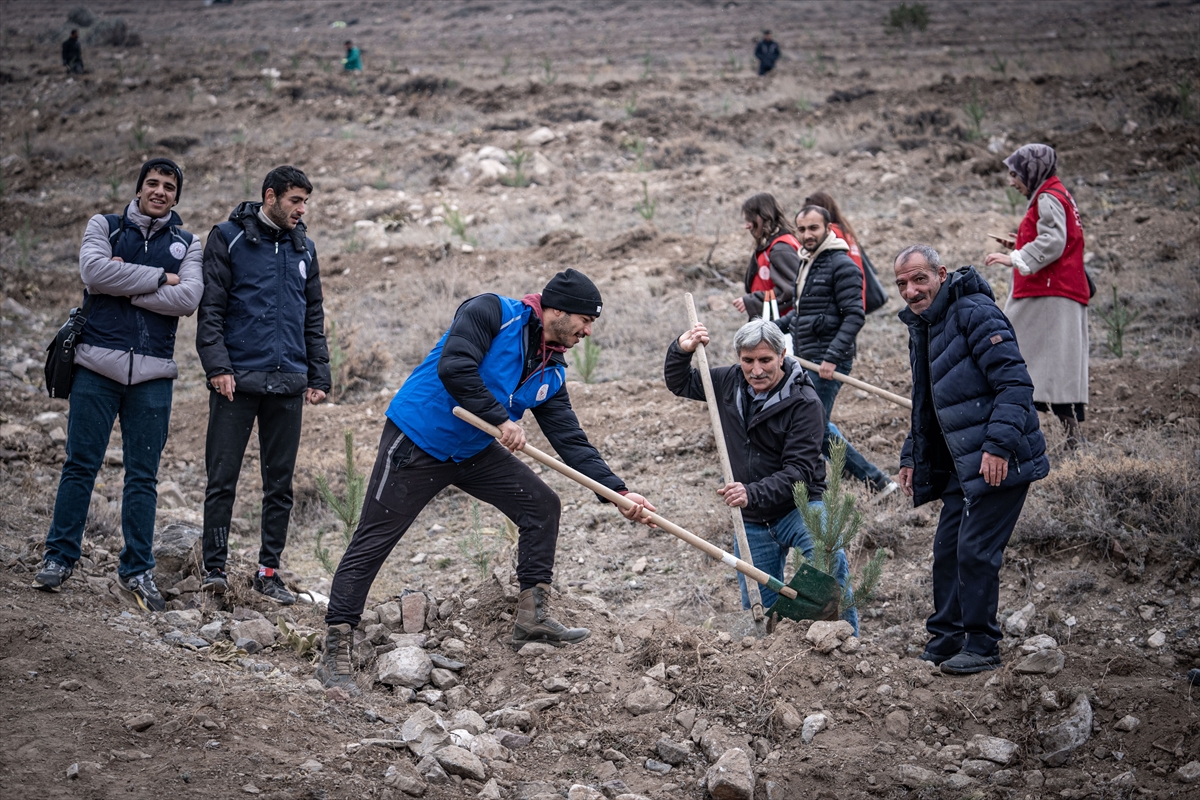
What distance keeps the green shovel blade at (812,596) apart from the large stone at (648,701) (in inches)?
29.4

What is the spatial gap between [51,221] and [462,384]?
1337cm

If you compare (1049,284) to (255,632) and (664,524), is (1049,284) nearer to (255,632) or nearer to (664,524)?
(664,524)

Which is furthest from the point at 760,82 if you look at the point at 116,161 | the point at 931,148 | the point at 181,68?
the point at 181,68

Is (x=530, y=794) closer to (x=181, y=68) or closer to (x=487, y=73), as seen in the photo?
(x=487, y=73)

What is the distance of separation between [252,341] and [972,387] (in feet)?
10.8

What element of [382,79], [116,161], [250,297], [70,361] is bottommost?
[70,361]

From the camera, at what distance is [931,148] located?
13.4 metres

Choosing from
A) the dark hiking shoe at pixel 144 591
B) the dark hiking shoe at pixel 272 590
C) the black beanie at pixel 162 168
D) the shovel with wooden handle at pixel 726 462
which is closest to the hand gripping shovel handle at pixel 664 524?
the shovel with wooden handle at pixel 726 462

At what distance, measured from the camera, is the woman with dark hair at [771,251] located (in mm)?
5582

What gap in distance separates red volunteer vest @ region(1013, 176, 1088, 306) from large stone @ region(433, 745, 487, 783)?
412cm

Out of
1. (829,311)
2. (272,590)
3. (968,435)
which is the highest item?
(829,311)

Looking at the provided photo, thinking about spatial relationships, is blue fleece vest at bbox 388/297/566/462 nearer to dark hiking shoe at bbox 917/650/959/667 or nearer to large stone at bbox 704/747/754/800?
large stone at bbox 704/747/754/800

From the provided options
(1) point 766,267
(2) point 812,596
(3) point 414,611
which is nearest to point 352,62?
(1) point 766,267

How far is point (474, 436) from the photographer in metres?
3.81
